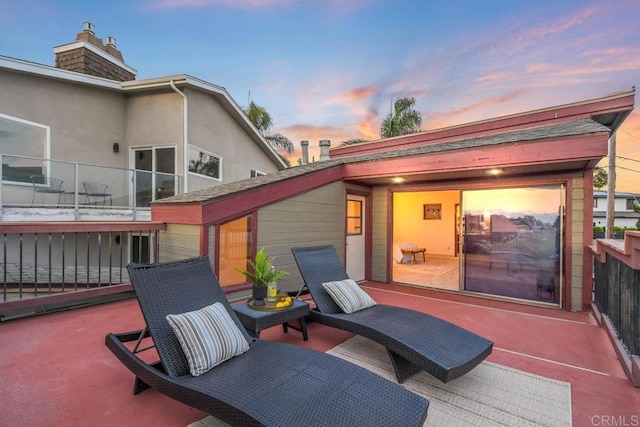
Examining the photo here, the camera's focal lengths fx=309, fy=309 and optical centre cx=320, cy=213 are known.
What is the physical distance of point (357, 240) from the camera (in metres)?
7.34

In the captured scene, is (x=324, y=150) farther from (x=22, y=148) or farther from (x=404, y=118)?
(x=404, y=118)

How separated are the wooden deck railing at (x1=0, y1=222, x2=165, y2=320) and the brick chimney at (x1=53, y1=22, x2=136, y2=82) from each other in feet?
15.5

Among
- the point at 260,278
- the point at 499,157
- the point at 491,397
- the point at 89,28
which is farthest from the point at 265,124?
the point at 491,397

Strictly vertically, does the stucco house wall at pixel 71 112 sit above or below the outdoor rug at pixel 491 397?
above

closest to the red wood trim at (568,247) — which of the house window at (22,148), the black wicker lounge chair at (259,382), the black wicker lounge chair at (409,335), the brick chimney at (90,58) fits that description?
the black wicker lounge chair at (409,335)

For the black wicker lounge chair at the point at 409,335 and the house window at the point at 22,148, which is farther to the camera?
the house window at the point at 22,148

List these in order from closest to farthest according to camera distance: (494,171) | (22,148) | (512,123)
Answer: (494,171) < (512,123) < (22,148)

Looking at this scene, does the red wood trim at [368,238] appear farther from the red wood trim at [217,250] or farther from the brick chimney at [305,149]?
the brick chimney at [305,149]

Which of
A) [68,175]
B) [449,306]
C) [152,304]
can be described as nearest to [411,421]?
[152,304]

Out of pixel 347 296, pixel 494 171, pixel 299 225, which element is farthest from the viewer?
pixel 299 225

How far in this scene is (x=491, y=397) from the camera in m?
2.51

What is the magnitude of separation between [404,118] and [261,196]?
1476 cm

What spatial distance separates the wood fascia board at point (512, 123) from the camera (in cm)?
563

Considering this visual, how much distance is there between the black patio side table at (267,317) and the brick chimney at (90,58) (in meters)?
9.26
